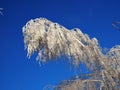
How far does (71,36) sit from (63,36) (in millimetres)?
217

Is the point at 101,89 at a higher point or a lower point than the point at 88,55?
lower

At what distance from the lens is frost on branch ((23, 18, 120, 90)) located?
391 inches

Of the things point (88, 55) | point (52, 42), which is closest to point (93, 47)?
point (88, 55)

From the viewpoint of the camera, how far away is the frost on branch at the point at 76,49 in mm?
9930

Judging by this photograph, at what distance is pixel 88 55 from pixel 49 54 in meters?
1.05

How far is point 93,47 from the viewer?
10.3m

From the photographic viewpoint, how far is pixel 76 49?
33.4ft

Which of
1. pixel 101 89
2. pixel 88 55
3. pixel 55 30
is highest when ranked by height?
pixel 55 30

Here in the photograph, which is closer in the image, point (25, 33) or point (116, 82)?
point (116, 82)

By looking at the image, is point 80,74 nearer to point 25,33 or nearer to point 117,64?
point 117,64

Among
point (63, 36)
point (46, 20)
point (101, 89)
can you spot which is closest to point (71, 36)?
point (63, 36)

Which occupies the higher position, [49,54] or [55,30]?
[55,30]

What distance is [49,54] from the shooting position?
1024cm

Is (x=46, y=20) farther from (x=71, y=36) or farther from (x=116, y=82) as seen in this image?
(x=116, y=82)
